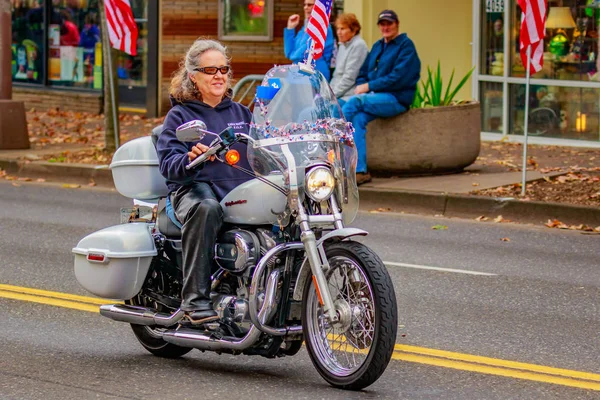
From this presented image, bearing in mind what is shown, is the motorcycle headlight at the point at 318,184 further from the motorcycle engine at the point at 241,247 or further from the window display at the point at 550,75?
the window display at the point at 550,75

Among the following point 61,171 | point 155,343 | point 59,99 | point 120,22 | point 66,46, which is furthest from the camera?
point 66,46

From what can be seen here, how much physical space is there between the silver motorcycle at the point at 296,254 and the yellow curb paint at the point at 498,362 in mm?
916

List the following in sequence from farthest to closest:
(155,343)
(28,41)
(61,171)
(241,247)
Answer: (28,41) < (61,171) < (155,343) < (241,247)

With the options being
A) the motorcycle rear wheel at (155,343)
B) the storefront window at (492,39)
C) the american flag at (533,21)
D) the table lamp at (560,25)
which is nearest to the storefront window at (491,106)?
the storefront window at (492,39)

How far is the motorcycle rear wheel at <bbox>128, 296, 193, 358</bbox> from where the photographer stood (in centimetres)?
645

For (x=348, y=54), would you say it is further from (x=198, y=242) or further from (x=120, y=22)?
(x=198, y=242)

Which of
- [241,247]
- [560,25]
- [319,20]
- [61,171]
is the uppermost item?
[560,25]

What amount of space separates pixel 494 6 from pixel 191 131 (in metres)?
13.6

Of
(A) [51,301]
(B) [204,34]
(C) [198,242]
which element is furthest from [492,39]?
(C) [198,242]

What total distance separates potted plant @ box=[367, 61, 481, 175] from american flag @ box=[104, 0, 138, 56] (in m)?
3.39

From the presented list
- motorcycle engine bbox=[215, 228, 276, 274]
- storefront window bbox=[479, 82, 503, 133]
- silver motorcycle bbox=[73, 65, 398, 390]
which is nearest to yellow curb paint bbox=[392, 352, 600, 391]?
silver motorcycle bbox=[73, 65, 398, 390]

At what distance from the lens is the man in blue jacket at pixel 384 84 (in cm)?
1362

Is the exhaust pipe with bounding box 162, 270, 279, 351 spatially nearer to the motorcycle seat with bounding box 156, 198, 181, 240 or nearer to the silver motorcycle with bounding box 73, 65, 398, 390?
the silver motorcycle with bounding box 73, 65, 398, 390

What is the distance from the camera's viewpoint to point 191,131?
5547mm
